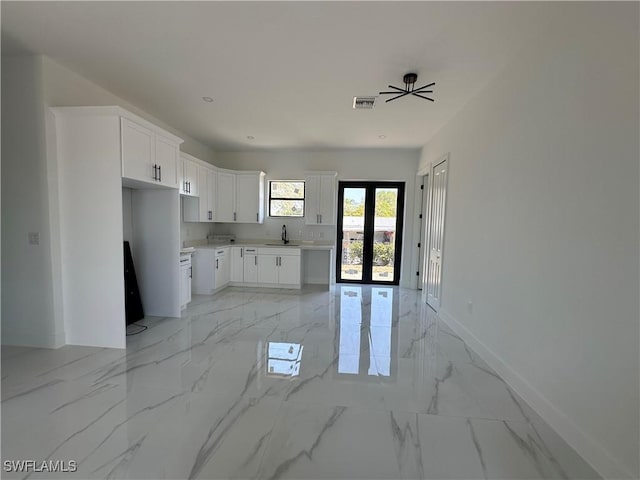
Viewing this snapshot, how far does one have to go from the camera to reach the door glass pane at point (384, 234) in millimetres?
5837

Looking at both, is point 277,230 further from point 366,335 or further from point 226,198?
point 366,335

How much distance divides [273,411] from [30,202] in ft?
9.96

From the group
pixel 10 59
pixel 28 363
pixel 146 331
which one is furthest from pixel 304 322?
pixel 10 59

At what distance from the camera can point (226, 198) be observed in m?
5.52

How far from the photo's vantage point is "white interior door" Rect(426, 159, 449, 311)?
4004 mm


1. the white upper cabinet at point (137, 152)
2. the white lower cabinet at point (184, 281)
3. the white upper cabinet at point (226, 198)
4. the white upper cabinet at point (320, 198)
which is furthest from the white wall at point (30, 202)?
the white upper cabinet at point (320, 198)

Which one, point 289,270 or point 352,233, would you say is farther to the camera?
point 352,233

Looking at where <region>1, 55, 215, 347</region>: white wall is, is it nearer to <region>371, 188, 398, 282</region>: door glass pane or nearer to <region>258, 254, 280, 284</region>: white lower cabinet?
<region>258, 254, 280, 284</region>: white lower cabinet

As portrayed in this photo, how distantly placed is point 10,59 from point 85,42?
91 cm

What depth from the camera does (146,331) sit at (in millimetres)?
3238

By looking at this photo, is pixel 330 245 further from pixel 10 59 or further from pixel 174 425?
pixel 10 59

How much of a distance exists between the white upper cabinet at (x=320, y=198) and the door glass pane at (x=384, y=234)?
38.8 inches

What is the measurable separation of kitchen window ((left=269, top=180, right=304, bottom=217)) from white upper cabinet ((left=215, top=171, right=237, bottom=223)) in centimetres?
78

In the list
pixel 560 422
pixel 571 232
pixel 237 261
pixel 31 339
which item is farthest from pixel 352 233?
pixel 31 339
